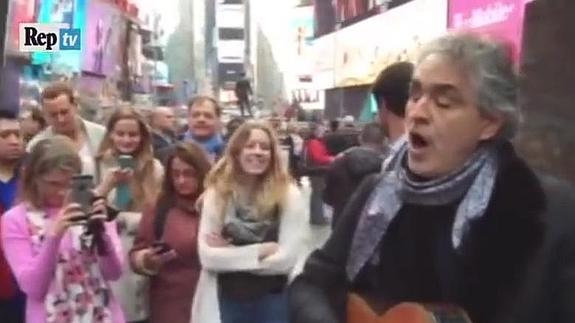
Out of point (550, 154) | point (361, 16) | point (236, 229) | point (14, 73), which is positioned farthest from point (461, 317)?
point (361, 16)

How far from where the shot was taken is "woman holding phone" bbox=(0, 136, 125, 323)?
3.79 meters

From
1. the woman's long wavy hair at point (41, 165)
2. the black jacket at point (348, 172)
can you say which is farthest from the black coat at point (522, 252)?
the woman's long wavy hair at point (41, 165)

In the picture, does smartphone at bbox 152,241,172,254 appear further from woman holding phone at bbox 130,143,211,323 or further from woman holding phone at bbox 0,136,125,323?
woman holding phone at bbox 0,136,125,323

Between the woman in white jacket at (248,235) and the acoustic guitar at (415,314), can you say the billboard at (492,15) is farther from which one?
the acoustic guitar at (415,314)

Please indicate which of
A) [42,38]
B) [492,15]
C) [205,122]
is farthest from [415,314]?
[492,15]

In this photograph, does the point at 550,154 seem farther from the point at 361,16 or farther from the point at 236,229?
the point at 361,16

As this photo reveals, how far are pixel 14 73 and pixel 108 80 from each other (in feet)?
23.5

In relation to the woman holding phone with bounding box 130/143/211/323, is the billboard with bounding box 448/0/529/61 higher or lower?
higher

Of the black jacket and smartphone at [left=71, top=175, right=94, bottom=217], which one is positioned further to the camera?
the black jacket

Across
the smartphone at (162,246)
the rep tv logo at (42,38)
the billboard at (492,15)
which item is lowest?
the smartphone at (162,246)

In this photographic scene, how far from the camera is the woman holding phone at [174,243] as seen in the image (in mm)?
4383

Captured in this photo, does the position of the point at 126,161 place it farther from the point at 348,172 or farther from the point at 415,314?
the point at 415,314

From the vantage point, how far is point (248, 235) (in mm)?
4371

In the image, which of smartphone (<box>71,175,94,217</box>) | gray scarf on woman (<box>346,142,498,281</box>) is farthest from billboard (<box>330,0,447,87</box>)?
gray scarf on woman (<box>346,142,498,281</box>)
